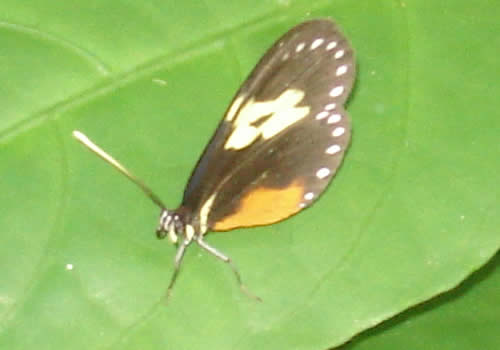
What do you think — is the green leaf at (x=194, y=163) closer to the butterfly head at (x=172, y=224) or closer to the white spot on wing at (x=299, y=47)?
the butterfly head at (x=172, y=224)

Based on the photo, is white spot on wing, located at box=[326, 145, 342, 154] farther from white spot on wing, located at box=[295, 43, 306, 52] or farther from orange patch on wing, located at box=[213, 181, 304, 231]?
white spot on wing, located at box=[295, 43, 306, 52]

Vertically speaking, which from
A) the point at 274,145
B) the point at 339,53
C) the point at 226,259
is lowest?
the point at 226,259

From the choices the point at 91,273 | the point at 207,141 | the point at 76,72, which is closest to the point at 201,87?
the point at 207,141

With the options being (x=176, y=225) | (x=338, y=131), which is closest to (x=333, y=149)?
(x=338, y=131)

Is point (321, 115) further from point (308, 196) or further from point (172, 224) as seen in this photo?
point (172, 224)

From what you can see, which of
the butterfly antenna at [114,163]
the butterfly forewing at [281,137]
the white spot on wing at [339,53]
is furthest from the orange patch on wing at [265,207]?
the white spot on wing at [339,53]

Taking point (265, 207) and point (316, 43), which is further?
point (265, 207)
